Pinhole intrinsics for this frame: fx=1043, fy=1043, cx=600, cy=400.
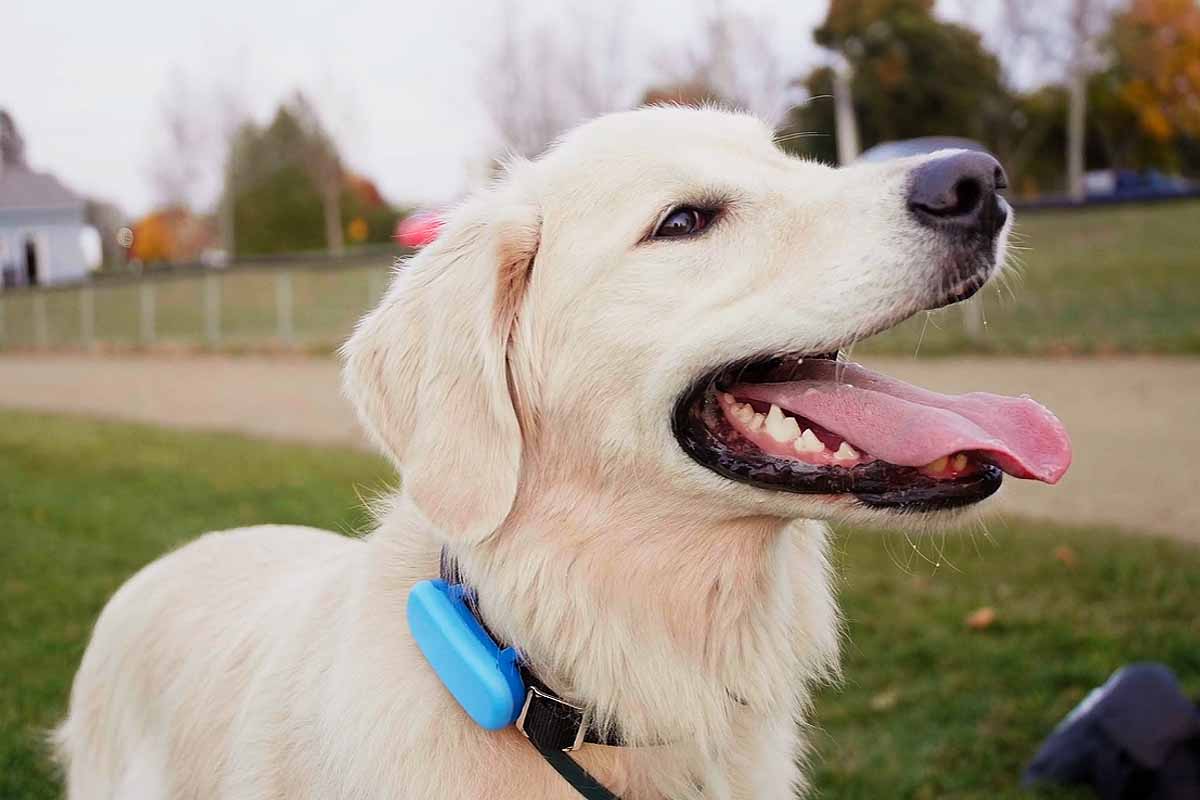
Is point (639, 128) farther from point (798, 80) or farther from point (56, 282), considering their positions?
point (56, 282)

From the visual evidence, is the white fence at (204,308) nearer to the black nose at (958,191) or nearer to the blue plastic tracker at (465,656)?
the blue plastic tracker at (465,656)

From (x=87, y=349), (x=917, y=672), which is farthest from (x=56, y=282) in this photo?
(x=917, y=672)

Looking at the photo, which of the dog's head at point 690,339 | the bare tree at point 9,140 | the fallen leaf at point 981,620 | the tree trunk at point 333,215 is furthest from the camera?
the tree trunk at point 333,215

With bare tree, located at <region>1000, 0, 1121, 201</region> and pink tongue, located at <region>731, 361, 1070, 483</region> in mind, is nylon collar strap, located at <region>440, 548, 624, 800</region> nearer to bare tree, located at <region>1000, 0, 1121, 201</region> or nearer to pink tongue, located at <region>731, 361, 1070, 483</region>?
pink tongue, located at <region>731, 361, 1070, 483</region>

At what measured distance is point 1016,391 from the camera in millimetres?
10695

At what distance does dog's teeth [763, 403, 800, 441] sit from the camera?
2240 mm

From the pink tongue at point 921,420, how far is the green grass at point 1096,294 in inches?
367

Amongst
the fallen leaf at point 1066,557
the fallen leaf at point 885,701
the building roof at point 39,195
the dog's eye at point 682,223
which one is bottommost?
the fallen leaf at point 885,701

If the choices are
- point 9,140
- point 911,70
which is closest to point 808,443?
point 9,140

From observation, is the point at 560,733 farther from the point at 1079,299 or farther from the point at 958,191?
the point at 1079,299

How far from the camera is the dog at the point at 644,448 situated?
2.13 m

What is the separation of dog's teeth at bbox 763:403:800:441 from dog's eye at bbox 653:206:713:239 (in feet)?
1.41

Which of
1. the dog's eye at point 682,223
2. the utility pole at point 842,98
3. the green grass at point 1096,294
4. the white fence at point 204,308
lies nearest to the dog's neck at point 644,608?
the dog's eye at point 682,223

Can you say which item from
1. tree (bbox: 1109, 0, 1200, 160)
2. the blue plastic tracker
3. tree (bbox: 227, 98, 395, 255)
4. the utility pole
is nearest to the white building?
tree (bbox: 227, 98, 395, 255)
